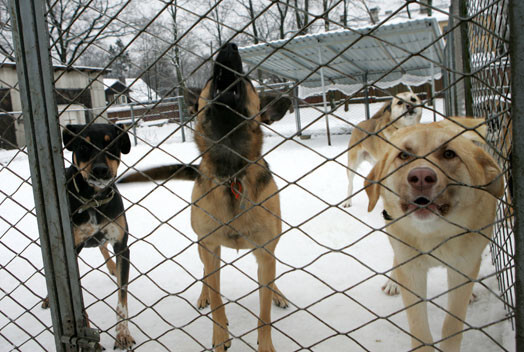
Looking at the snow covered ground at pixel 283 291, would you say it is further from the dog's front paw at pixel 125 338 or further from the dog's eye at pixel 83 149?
the dog's eye at pixel 83 149

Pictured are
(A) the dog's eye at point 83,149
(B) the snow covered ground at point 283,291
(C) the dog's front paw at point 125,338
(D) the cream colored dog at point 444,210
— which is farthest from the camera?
(A) the dog's eye at point 83,149

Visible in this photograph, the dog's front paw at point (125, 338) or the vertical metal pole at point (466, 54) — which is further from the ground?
the vertical metal pole at point (466, 54)

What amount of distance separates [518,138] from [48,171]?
1.75 metres

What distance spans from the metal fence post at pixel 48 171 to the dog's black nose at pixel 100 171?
40.4 inches

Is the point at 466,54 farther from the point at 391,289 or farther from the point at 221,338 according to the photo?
the point at 221,338

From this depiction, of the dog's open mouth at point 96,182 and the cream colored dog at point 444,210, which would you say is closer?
the cream colored dog at point 444,210

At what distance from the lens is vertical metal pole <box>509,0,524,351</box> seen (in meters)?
0.99

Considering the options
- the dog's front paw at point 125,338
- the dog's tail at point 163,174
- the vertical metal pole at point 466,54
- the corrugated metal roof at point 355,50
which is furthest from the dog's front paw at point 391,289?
the corrugated metal roof at point 355,50

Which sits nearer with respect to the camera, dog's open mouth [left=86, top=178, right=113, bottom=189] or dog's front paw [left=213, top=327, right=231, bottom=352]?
dog's front paw [left=213, top=327, right=231, bottom=352]

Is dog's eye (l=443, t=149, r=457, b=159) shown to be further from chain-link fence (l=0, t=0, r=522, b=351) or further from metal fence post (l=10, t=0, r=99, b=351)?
metal fence post (l=10, t=0, r=99, b=351)

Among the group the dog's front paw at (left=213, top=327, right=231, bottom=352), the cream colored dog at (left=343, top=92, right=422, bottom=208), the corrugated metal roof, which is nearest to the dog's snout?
the dog's front paw at (left=213, top=327, right=231, bottom=352)

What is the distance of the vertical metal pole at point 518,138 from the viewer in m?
0.99

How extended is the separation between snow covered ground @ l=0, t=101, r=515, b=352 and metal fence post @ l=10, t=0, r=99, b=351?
11cm

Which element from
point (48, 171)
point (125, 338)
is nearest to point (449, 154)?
point (48, 171)
